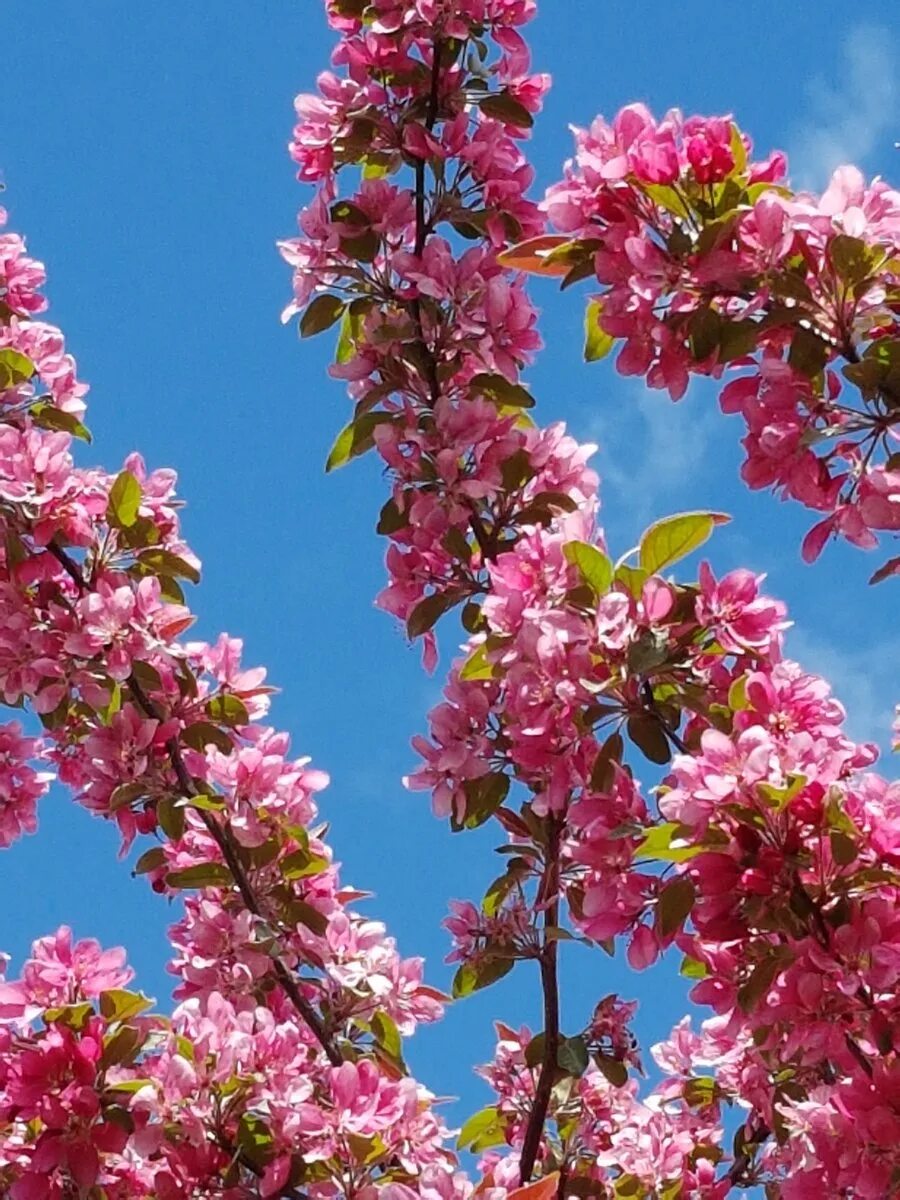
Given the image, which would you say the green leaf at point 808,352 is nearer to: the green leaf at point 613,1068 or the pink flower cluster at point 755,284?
the pink flower cluster at point 755,284

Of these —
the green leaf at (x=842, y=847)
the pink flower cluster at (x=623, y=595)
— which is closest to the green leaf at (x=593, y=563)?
the pink flower cluster at (x=623, y=595)

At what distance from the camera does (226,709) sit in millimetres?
3193

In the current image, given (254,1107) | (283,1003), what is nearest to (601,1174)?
(283,1003)

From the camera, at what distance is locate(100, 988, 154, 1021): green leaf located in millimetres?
2678

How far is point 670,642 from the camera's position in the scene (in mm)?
2346

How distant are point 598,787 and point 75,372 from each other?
1.68 m

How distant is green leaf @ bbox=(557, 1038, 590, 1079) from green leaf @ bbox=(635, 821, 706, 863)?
33.4 inches

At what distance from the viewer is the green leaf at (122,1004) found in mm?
2678

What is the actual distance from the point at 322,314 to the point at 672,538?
120 cm

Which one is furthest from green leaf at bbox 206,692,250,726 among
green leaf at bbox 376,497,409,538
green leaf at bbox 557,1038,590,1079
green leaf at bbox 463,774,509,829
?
green leaf at bbox 557,1038,590,1079

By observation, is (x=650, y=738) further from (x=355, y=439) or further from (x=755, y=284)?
(x=355, y=439)

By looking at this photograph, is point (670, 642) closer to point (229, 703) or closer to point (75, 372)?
point (229, 703)

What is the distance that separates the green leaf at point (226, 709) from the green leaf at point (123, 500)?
0.39 meters

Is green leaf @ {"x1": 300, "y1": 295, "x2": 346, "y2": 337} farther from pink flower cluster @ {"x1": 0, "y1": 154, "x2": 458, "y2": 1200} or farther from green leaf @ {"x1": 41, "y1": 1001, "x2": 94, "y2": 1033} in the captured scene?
green leaf @ {"x1": 41, "y1": 1001, "x2": 94, "y2": 1033}
